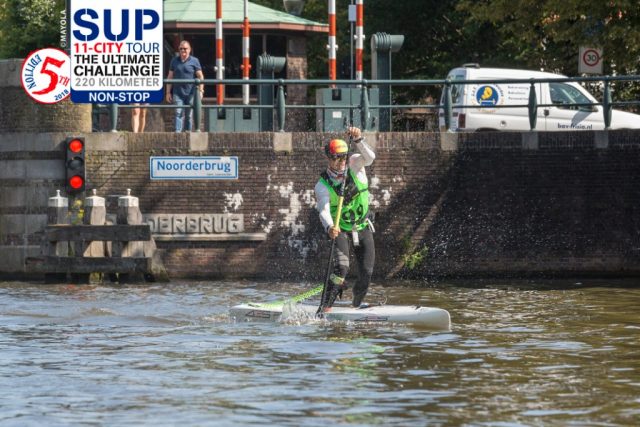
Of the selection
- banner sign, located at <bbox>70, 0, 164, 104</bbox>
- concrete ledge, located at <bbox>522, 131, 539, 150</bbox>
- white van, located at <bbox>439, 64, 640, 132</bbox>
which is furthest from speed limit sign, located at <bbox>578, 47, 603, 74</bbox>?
banner sign, located at <bbox>70, 0, 164, 104</bbox>

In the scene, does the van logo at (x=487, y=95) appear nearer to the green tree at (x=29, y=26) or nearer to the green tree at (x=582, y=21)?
the green tree at (x=582, y=21)

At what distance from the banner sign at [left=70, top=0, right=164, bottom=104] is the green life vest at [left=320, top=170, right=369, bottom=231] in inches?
349

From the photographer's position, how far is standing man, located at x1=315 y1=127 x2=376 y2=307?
1636 cm

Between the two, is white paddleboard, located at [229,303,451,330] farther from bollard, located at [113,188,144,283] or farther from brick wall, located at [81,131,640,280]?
brick wall, located at [81,131,640,280]

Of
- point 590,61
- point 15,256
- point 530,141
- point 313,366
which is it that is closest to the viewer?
point 313,366

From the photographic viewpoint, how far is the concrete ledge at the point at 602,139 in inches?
960

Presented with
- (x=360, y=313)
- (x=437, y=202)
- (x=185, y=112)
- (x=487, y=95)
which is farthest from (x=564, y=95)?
(x=360, y=313)

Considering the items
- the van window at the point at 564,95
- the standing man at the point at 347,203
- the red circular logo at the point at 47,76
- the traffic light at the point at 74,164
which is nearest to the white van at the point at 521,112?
the van window at the point at 564,95

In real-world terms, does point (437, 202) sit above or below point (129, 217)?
above

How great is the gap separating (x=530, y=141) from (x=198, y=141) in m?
5.33

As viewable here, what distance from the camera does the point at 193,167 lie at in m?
24.3

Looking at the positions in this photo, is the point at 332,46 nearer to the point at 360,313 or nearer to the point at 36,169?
the point at 36,169

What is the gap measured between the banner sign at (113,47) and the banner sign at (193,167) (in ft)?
4.21

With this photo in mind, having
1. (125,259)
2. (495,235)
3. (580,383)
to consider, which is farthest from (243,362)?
(495,235)
